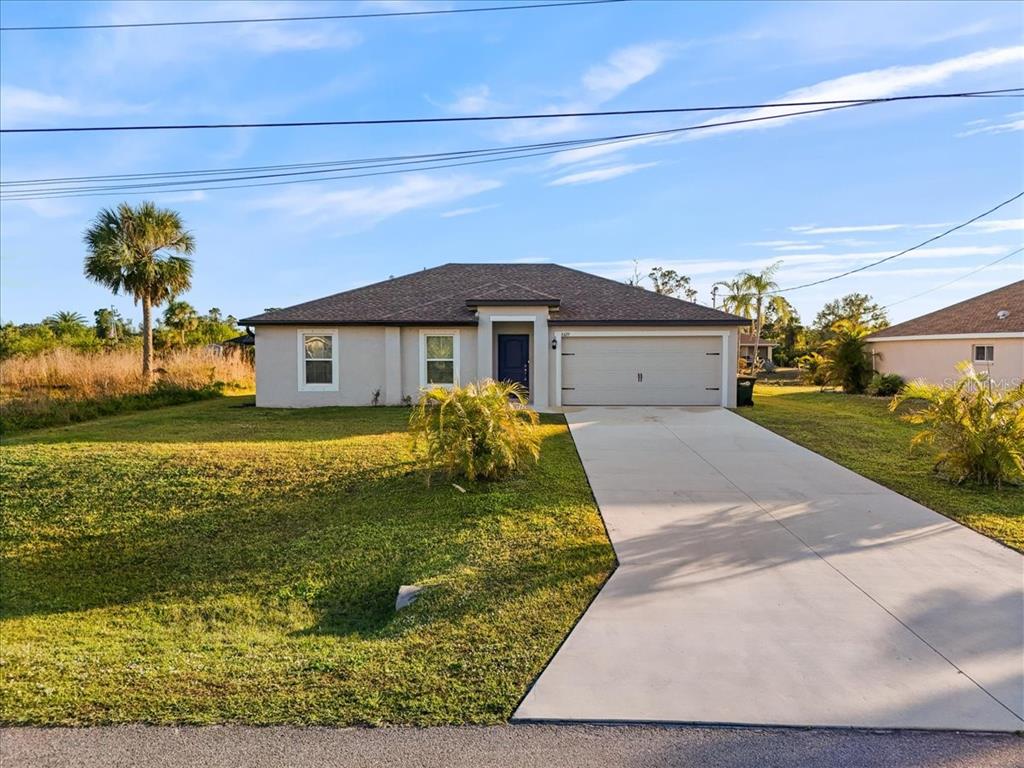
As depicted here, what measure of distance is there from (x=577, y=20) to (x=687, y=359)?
8.75 meters

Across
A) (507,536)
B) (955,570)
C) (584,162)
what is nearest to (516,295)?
(584,162)

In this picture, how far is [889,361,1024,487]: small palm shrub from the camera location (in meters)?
7.44

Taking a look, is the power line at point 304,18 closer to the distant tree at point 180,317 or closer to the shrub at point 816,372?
the shrub at point 816,372

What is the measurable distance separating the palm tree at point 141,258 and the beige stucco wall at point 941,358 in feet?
86.2

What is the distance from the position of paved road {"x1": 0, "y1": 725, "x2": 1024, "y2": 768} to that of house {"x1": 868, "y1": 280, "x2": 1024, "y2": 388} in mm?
17343

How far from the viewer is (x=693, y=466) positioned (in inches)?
348

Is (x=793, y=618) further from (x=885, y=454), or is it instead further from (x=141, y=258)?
(x=141, y=258)

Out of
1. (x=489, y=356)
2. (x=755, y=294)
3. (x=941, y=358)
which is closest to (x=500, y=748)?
(x=489, y=356)

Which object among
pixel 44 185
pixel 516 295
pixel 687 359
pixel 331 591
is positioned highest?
pixel 44 185

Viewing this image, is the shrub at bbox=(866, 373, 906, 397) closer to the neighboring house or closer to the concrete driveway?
the concrete driveway

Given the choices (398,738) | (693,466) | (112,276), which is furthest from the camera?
(112,276)

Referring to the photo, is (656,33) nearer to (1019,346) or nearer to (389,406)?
(389,406)

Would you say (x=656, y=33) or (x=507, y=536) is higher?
(x=656, y=33)

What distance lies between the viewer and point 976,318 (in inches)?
772
